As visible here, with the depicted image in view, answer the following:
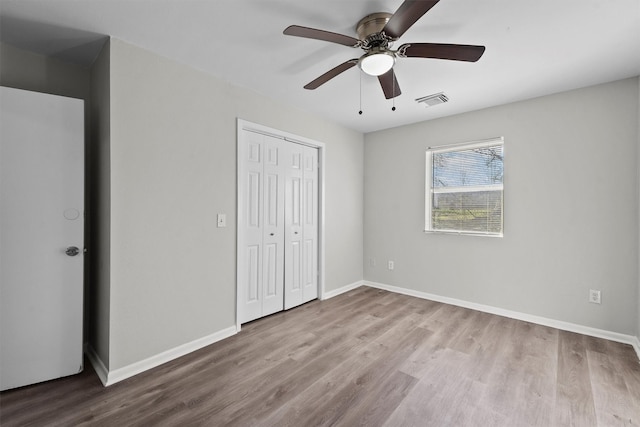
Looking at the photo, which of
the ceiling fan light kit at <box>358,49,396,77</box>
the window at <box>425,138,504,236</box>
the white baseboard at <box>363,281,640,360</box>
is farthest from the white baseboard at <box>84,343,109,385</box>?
the window at <box>425,138,504,236</box>

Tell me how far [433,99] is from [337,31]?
5.27ft

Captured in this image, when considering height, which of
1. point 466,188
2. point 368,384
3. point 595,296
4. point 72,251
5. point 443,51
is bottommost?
point 368,384

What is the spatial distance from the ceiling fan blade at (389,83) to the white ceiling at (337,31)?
227mm

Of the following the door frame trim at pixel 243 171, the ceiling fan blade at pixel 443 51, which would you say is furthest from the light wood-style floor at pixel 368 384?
the ceiling fan blade at pixel 443 51

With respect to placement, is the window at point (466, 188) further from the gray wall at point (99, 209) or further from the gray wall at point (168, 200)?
the gray wall at point (99, 209)

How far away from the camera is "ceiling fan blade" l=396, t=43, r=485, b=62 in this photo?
164 cm

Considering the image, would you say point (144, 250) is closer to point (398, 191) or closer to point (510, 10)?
point (510, 10)

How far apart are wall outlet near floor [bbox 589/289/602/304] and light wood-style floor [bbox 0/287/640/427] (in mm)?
370

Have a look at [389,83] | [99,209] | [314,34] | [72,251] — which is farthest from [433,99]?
[72,251]

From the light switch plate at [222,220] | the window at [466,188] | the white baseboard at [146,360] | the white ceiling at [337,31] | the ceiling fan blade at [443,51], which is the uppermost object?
the white ceiling at [337,31]

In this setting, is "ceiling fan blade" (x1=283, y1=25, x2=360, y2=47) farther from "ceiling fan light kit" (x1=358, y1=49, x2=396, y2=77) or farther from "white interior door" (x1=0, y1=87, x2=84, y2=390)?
"white interior door" (x1=0, y1=87, x2=84, y2=390)

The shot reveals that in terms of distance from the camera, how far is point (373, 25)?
1.78 metres

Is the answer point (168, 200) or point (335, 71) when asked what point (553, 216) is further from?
point (168, 200)

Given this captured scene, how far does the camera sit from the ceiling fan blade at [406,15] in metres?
1.32
